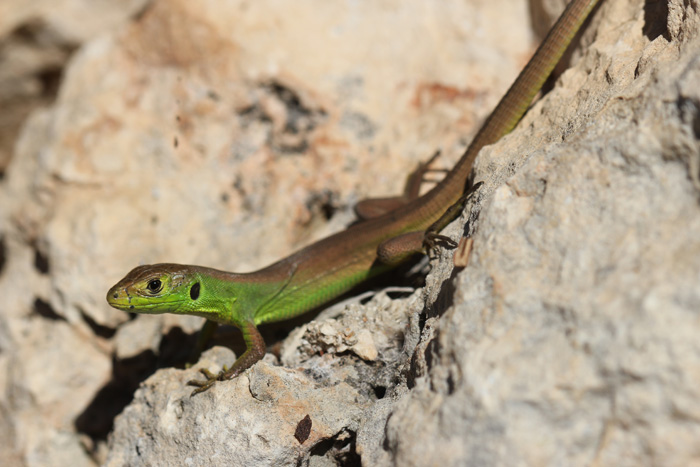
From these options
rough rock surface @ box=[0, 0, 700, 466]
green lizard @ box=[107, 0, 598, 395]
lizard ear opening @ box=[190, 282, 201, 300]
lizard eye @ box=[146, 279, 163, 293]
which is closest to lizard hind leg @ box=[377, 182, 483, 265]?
green lizard @ box=[107, 0, 598, 395]

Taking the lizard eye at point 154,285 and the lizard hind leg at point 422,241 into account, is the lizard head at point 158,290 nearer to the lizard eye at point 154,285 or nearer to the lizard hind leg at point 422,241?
the lizard eye at point 154,285

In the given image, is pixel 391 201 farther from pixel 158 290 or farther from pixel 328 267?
pixel 158 290

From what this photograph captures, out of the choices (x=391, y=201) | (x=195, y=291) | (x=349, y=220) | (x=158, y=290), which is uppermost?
(x=391, y=201)

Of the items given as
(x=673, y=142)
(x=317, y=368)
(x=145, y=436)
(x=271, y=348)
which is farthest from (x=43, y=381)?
(x=673, y=142)

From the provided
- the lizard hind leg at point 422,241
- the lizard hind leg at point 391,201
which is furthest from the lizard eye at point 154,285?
the lizard hind leg at point 391,201

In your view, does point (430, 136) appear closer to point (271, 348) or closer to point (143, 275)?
point (271, 348)

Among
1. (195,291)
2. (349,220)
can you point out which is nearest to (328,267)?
(349,220)
